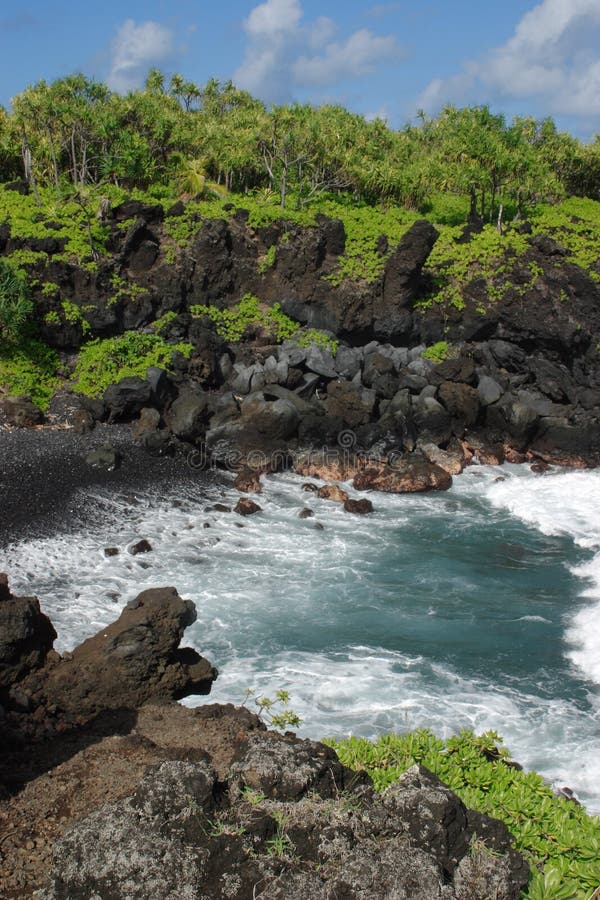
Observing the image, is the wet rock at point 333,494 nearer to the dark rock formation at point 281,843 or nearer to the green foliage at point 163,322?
the green foliage at point 163,322

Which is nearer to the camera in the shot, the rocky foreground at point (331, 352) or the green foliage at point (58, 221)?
the rocky foreground at point (331, 352)

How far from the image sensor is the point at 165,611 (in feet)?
41.9

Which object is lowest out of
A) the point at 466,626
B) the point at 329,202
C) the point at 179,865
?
the point at 466,626

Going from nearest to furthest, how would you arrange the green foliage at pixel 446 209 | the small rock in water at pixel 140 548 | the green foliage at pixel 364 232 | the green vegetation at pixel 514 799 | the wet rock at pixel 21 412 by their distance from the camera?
1. the green vegetation at pixel 514 799
2. the small rock in water at pixel 140 548
3. the wet rock at pixel 21 412
4. the green foliage at pixel 364 232
5. the green foliage at pixel 446 209

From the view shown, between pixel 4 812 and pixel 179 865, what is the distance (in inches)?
105

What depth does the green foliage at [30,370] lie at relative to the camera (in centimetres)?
3033

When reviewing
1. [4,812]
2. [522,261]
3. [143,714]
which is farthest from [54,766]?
[522,261]

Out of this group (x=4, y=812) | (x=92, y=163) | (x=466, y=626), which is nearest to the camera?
(x=4, y=812)

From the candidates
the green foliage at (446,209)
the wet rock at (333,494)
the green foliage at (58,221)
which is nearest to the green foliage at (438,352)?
the wet rock at (333,494)

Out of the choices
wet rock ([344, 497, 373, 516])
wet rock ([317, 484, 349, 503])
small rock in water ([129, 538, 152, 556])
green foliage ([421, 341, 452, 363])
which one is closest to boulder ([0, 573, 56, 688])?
small rock in water ([129, 538, 152, 556])

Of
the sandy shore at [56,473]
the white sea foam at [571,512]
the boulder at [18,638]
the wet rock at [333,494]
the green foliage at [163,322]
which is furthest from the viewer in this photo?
the green foliage at [163,322]

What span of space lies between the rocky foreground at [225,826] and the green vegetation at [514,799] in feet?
3.80

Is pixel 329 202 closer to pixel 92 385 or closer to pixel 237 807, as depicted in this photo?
pixel 92 385

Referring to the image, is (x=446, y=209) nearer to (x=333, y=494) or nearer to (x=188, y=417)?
(x=188, y=417)
